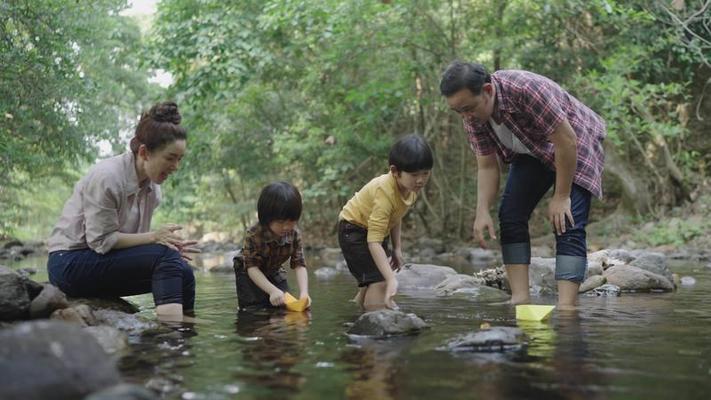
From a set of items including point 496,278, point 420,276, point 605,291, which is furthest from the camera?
point 420,276

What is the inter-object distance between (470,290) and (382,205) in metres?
1.31

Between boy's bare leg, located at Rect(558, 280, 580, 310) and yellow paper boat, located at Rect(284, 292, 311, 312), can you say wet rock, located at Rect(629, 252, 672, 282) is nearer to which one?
boy's bare leg, located at Rect(558, 280, 580, 310)

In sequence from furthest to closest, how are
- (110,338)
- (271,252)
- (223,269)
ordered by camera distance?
(223,269) < (271,252) < (110,338)

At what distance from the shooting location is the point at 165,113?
12.3 ft

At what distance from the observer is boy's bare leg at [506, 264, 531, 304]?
4461 millimetres

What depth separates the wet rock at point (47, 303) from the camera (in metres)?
3.38

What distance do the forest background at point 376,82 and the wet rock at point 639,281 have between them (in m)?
5.56

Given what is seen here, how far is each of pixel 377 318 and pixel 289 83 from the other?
13859mm

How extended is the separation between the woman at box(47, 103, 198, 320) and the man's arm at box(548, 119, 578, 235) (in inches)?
74.9

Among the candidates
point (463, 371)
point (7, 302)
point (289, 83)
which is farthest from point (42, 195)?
point (463, 371)

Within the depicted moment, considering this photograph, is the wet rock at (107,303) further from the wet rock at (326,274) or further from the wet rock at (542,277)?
the wet rock at (326,274)

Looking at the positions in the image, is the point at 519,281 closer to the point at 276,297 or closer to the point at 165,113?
the point at 276,297

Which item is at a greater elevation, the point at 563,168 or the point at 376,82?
the point at 376,82

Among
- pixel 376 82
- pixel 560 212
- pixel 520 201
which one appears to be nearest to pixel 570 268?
pixel 560 212
